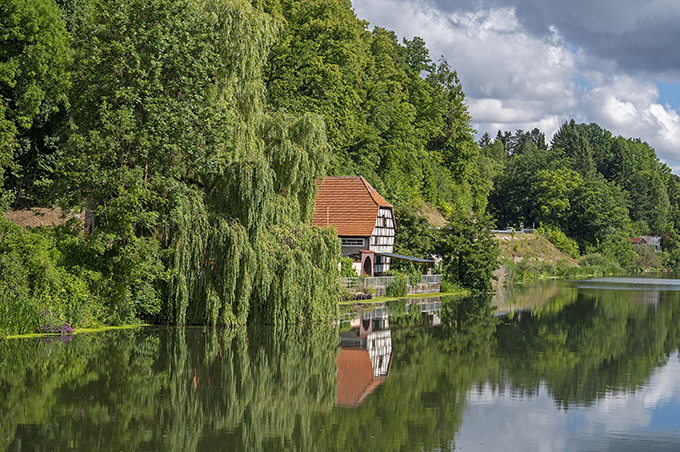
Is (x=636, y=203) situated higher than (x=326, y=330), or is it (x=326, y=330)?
(x=636, y=203)

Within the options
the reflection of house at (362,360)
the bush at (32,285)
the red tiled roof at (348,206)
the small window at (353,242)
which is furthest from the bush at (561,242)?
the bush at (32,285)

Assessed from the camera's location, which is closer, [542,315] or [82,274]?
[82,274]

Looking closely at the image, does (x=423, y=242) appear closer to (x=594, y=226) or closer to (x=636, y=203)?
(x=594, y=226)

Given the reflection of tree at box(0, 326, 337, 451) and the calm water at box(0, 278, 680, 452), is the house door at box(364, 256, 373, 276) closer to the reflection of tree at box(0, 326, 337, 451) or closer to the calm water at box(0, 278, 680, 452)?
the calm water at box(0, 278, 680, 452)

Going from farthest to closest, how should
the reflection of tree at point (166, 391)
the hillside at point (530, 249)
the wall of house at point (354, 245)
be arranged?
the hillside at point (530, 249) < the wall of house at point (354, 245) < the reflection of tree at point (166, 391)

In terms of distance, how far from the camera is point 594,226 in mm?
106500

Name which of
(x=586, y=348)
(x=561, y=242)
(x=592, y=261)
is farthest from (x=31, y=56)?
(x=592, y=261)

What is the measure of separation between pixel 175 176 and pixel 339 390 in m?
11.7

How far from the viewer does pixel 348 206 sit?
47.3 m

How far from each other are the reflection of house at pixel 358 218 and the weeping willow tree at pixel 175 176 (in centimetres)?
1935

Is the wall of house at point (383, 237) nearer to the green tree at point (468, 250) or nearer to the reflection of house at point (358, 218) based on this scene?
the reflection of house at point (358, 218)

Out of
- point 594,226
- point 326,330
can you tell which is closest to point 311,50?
point 326,330

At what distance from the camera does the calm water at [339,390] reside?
12242mm

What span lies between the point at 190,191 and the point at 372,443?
1516 cm
